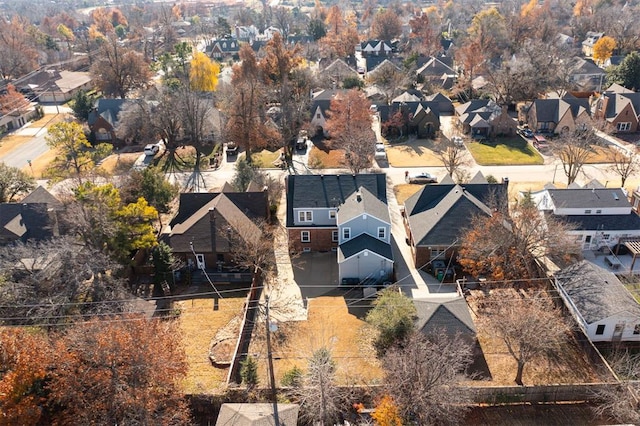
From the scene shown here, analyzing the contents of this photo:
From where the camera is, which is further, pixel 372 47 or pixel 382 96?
pixel 372 47

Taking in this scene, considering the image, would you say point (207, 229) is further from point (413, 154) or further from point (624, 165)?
point (624, 165)

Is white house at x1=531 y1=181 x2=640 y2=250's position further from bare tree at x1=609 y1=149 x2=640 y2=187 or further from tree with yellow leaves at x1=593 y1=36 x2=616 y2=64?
tree with yellow leaves at x1=593 y1=36 x2=616 y2=64

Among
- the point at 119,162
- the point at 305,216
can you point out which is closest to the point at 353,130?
the point at 305,216

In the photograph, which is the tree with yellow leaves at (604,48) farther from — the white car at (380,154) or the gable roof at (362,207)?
the gable roof at (362,207)

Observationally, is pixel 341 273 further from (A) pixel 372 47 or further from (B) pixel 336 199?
(A) pixel 372 47

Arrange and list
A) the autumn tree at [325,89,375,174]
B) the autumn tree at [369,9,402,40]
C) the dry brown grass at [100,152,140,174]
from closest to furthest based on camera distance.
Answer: the autumn tree at [325,89,375,174]
the dry brown grass at [100,152,140,174]
the autumn tree at [369,9,402,40]

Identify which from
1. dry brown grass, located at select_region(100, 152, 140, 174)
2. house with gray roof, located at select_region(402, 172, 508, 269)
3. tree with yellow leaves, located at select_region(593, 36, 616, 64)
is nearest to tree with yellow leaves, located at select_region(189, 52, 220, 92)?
dry brown grass, located at select_region(100, 152, 140, 174)

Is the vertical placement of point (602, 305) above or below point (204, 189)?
above

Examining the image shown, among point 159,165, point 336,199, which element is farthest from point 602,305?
point 159,165
